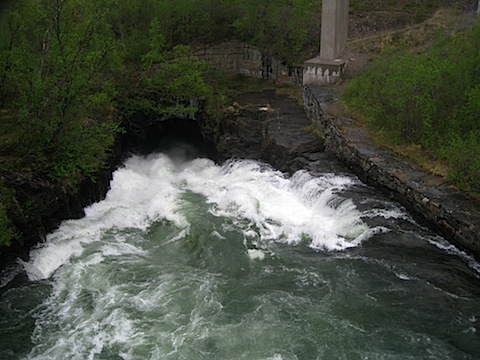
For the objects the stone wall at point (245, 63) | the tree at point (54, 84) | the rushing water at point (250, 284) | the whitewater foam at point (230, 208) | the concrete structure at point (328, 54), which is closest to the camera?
the rushing water at point (250, 284)

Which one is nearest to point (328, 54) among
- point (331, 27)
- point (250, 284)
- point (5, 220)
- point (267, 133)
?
point (331, 27)

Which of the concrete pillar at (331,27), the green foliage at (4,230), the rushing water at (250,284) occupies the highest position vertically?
the concrete pillar at (331,27)

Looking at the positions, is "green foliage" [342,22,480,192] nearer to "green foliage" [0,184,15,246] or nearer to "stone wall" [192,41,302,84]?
"stone wall" [192,41,302,84]

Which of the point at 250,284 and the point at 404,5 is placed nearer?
the point at 250,284

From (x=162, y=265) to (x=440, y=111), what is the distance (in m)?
8.32

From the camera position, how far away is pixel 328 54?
851 inches

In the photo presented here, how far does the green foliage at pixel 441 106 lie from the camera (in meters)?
13.2

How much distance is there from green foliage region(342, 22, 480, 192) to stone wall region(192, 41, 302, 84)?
808cm

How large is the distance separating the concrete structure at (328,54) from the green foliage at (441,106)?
4.77m

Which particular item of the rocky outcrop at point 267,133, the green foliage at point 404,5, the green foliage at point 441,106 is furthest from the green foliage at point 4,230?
the green foliage at point 404,5

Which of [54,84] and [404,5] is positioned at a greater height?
[404,5]

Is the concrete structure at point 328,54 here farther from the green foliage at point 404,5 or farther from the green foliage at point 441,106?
the green foliage at point 404,5

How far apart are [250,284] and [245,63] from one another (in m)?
15.8

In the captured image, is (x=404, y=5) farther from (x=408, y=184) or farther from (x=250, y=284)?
(x=250, y=284)
